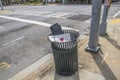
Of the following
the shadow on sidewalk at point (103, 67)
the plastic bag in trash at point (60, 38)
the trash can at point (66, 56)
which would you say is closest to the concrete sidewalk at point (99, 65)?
the shadow on sidewalk at point (103, 67)

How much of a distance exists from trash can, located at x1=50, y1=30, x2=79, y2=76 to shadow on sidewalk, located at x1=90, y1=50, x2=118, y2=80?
0.91 meters

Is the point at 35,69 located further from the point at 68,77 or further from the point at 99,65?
the point at 99,65

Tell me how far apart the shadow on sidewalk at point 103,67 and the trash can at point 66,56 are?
2.98 ft

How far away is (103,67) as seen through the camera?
16.6ft

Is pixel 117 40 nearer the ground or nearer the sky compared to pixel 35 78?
nearer the sky

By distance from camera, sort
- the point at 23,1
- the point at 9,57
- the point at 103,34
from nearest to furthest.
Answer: the point at 9,57, the point at 103,34, the point at 23,1

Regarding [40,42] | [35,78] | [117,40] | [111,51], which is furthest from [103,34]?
[35,78]

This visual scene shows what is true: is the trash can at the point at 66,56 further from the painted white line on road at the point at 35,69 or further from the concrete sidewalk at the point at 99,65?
the painted white line on road at the point at 35,69

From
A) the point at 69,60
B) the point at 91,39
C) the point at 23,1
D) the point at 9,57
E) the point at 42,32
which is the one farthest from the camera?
the point at 23,1

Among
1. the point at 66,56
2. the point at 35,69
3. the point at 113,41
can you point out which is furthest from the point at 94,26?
the point at 35,69

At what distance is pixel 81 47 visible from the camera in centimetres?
660

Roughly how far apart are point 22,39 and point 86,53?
4.14m

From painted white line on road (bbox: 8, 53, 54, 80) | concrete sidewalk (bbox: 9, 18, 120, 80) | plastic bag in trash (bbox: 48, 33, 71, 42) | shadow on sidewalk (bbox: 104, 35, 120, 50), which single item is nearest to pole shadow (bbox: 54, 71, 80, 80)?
concrete sidewalk (bbox: 9, 18, 120, 80)

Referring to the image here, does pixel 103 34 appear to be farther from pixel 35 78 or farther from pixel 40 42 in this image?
pixel 35 78
